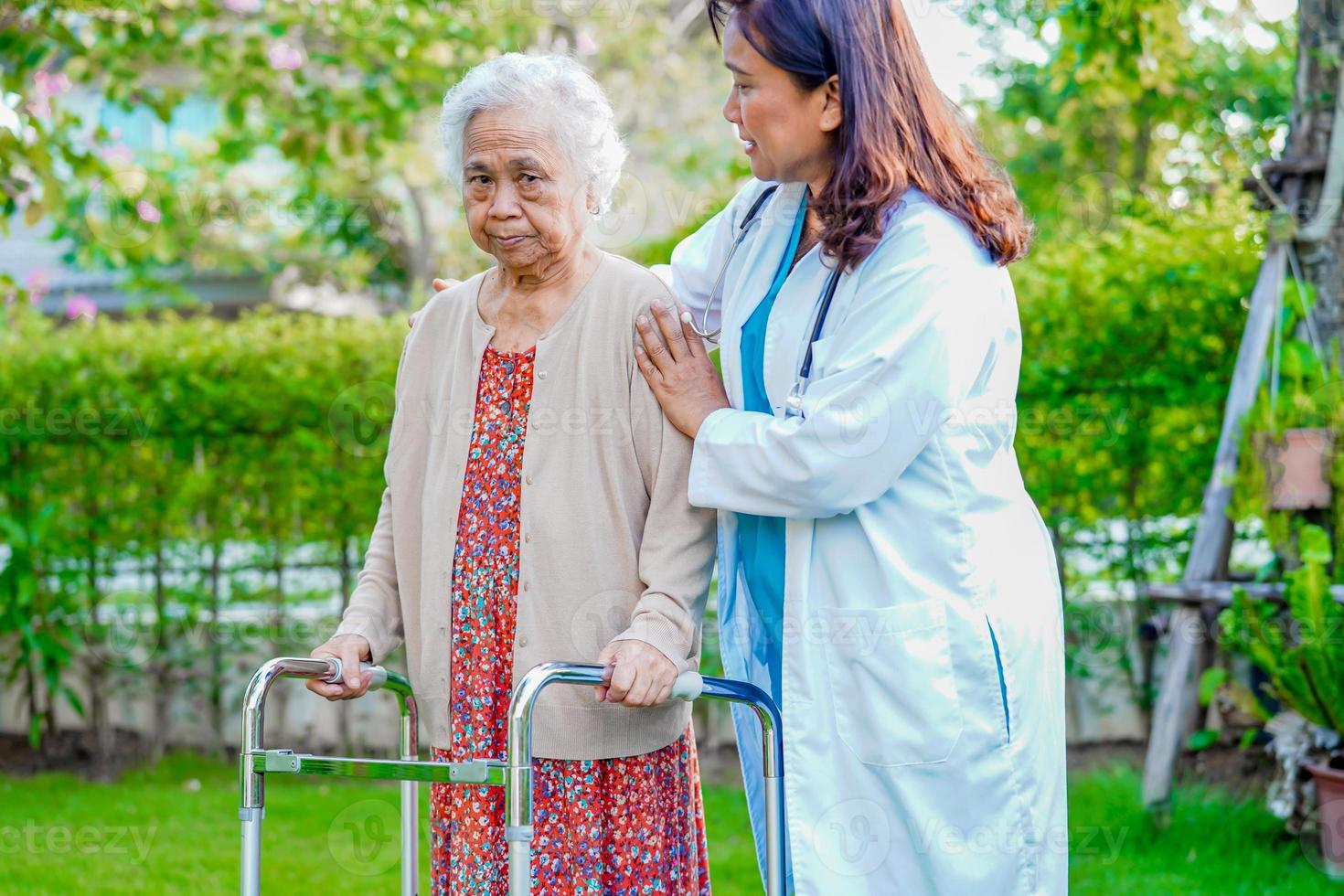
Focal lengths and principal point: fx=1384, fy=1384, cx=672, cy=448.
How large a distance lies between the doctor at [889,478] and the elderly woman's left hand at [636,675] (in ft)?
0.64

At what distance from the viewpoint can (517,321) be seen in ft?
6.97

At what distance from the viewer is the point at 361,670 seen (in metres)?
2.08

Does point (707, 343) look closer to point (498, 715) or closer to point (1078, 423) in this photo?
point (498, 715)

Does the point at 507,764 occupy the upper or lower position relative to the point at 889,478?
lower

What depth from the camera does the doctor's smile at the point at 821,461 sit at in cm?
187

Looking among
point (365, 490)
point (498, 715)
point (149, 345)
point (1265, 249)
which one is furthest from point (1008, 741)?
point (149, 345)

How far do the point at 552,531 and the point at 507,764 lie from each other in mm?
387

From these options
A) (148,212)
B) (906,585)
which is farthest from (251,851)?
(148,212)

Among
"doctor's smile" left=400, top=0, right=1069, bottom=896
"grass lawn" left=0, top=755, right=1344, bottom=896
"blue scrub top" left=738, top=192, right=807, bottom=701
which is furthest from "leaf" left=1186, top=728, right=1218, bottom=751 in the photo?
"blue scrub top" left=738, top=192, right=807, bottom=701

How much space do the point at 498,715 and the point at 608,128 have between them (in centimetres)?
89

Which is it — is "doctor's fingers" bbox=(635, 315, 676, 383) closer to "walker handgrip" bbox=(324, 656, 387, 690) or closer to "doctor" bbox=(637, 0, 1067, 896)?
"doctor" bbox=(637, 0, 1067, 896)

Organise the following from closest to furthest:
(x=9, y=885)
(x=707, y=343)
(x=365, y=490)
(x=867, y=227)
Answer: (x=867, y=227) < (x=707, y=343) < (x=9, y=885) < (x=365, y=490)

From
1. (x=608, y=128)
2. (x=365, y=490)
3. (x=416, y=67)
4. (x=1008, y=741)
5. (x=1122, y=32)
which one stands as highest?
(x=416, y=67)

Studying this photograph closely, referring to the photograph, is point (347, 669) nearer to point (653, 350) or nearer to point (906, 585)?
point (653, 350)
